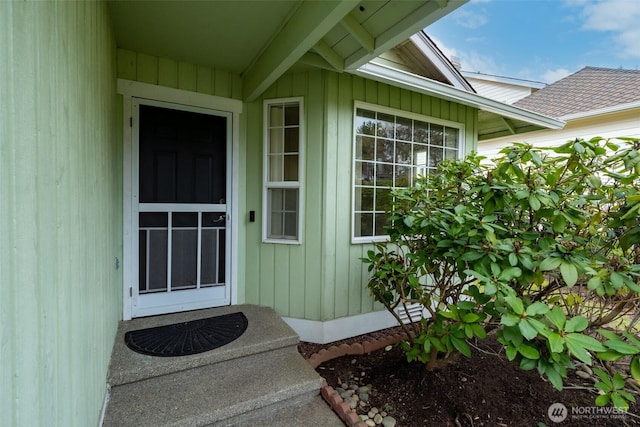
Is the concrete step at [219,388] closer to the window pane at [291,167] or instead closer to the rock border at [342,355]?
the rock border at [342,355]

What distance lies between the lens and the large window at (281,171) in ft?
9.87

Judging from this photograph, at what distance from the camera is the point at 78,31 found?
1223mm

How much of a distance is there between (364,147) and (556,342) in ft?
7.64

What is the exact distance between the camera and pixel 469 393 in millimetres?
2066

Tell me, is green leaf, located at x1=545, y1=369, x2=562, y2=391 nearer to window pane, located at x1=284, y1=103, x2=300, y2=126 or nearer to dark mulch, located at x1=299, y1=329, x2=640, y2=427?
dark mulch, located at x1=299, y1=329, x2=640, y2=427

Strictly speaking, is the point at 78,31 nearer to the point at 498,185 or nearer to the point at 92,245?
the point at 92,245

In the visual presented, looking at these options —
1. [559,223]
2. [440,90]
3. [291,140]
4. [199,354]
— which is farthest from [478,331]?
[440,90]

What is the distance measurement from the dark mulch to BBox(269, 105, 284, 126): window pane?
2413 millimetres

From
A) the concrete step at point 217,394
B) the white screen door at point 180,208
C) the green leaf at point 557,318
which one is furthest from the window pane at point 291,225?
the green leaf at point 557,318

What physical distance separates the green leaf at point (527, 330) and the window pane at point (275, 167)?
236 centimetres

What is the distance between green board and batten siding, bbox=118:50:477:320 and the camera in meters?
2.86

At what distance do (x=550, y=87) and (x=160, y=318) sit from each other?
11.1 m

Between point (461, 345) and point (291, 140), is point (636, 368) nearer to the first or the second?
point (461, 345)

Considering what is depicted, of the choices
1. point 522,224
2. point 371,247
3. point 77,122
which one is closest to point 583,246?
point 522,224
